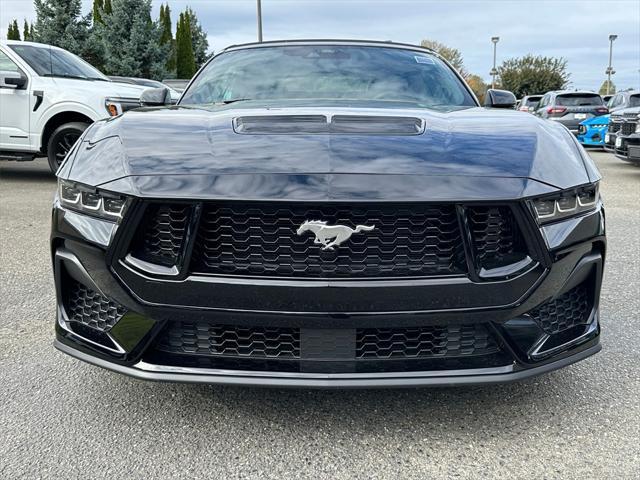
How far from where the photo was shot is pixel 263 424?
7.36ft

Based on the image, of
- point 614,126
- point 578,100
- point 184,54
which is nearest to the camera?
point 614,126

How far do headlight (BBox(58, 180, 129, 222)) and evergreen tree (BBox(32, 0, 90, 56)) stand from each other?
1170 inches

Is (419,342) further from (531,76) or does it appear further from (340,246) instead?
(531,76)

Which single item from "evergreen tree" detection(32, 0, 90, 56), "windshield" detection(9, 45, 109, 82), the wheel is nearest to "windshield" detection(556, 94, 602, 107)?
"windshield" detection(9, 45, 109, 82)

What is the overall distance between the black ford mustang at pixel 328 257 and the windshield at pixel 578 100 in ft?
47.9

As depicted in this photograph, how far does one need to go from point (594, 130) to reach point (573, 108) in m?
1.02

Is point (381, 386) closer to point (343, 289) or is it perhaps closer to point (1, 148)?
point (343, 289)

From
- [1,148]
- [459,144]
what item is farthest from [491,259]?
[1,148]

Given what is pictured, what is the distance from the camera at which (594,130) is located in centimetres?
1452

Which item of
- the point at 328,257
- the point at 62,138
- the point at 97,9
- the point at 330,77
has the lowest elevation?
the point at 328,257

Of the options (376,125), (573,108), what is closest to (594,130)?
(573,108)

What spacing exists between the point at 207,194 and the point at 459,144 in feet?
2.91

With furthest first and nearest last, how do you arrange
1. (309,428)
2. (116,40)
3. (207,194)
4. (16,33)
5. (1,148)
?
(16,33) → (116,40) → (1,148) → (309,428) → (207,194)

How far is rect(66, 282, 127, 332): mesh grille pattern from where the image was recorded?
2088mm
